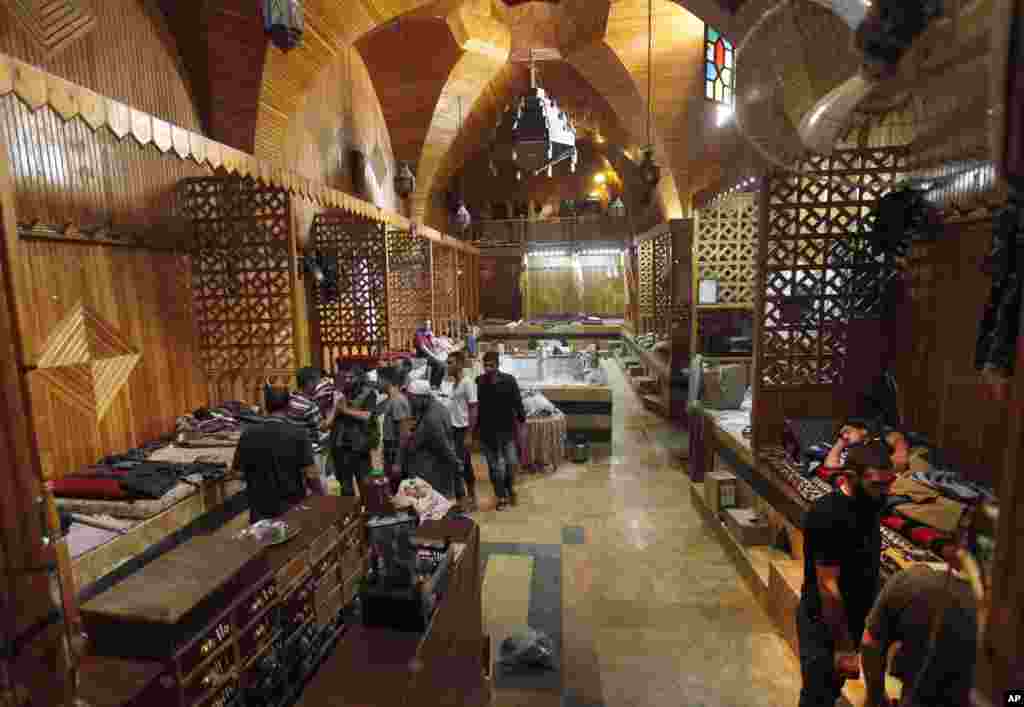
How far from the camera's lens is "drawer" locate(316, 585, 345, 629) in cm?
226

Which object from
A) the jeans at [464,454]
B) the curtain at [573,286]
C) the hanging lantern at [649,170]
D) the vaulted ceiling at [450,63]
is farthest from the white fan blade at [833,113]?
the curtain at [573,286]

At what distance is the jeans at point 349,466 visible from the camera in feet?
15.5

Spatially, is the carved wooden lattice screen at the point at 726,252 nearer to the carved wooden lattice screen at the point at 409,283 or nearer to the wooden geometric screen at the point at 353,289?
the wooden geometric screen at the point at 353,289

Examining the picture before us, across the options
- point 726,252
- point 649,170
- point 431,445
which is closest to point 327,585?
point 431,445

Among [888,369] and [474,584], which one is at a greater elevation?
[888,369]

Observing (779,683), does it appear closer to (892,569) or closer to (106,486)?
(892,569)

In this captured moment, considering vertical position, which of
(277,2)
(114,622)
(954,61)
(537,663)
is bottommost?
(537,663)

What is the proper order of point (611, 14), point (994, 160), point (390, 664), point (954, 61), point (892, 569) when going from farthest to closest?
1. point (611, 14)
2. point (892, 569)
3. point (390, 664)
4. point (954, 61)
5. point (994, 160)

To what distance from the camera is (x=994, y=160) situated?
2.32 ft

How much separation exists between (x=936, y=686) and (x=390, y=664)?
1551mm

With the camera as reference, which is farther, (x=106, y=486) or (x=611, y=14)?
(x=611, y=14)

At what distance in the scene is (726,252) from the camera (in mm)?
7266

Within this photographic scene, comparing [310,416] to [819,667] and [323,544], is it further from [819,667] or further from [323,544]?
[819,667]

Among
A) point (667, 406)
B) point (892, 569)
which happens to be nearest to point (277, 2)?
point (892, 569)
